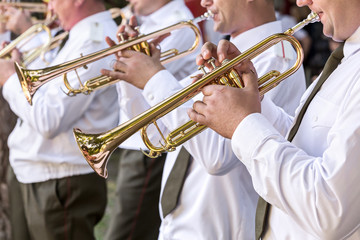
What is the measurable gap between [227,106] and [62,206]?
2.03 metres

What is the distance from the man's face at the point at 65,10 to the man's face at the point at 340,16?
7.03ft

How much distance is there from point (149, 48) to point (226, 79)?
713 millimetres

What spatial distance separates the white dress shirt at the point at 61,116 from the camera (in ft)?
11.1

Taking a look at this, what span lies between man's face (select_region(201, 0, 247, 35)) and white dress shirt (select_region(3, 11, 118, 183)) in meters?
0.95

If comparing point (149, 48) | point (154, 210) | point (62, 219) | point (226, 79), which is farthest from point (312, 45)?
point (226, 79)

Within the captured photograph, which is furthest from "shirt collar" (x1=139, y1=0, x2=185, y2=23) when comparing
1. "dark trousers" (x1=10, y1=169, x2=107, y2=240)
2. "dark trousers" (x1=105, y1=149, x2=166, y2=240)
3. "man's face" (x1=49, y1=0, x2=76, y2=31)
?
Result: "dark trousers" (x1=10, y1=169, x2=107, y2=240)

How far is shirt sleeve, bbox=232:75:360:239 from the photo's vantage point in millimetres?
1544

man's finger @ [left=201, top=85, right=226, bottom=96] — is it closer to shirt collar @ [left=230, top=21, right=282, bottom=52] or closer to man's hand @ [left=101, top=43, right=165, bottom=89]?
man's hand @ [left=101, top=43, right=165, bottom=89]

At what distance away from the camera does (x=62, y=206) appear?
3.56 meters

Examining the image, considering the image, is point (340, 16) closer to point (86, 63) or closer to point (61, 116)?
point (86, 63)

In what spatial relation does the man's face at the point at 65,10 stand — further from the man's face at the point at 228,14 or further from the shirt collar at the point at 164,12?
the man's face at the point at 228,14

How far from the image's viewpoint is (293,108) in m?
2.64

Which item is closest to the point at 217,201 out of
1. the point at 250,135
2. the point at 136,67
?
the point at 136,67

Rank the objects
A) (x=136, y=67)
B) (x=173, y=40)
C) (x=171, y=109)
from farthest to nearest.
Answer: (x=173, y=40)
(x=136, y=67)
(x=171, y=109)
